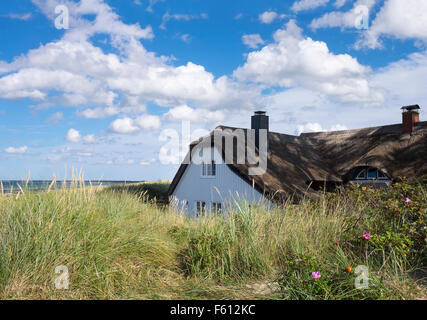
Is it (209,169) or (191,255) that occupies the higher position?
(209,169)

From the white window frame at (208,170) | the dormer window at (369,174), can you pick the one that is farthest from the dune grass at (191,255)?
the white window frame at (208,170)

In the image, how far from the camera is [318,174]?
18.4 meters

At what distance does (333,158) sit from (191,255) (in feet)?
53.8

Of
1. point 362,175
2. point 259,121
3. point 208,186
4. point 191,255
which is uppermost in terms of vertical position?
point 259,121

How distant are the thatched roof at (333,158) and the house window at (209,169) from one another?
1060 mm

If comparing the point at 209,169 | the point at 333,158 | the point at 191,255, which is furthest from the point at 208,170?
the point at 191,255

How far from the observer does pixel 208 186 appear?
18.5m

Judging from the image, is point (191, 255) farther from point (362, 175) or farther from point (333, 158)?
point (333, 158)

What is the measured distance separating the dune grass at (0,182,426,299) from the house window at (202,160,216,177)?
11.5 meters

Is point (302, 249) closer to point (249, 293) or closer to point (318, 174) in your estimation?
point (249, 293)

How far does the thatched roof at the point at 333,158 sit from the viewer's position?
16250mm

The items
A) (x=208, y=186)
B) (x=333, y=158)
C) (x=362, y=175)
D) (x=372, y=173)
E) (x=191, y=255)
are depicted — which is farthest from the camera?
(x=333, y=158)

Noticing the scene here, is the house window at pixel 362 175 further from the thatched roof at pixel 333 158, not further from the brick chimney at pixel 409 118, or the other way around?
the brick chimney at pixel 409 118
